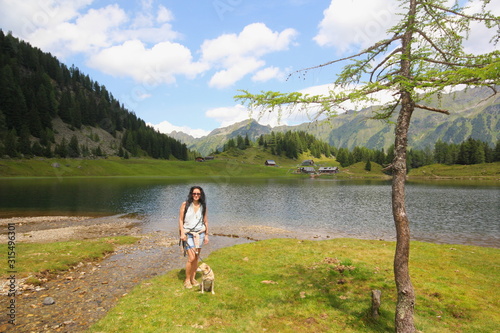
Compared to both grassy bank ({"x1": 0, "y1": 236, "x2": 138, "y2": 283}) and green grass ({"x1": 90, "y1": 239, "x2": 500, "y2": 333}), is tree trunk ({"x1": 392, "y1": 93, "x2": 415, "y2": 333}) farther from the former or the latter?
grassy bank ({"x1": 0, "y1": 236, "x2": 138, "y2": 283})

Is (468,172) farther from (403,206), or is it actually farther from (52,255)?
(52,255)

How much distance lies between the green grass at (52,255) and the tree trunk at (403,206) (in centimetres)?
1989

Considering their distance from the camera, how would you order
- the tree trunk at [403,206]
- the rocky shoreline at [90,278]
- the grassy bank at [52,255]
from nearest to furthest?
the tree trunk at [403,206], the rocky shoreline at [90,278], the grassy bank at [52,255]

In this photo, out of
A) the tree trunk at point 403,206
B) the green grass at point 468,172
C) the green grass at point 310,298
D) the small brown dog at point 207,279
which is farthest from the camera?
the green grass at point 468,172

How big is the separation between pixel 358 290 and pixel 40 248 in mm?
24476

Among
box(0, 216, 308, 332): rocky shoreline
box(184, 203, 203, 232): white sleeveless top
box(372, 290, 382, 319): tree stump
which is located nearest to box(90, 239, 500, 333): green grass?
box(372, 290, 382, 319): tree stump

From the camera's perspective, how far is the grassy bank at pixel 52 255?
16.8 metres

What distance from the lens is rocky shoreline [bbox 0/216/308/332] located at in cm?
1091

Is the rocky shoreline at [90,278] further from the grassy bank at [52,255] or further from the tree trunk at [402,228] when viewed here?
the tree trunk at [402,228]

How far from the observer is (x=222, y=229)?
36781mm

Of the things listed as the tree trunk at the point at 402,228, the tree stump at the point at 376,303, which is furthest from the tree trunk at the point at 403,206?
the tree stump at the point at 376,303

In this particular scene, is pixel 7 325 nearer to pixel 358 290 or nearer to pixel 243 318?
pixel 243 318

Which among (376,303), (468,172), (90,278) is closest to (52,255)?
(90,278)

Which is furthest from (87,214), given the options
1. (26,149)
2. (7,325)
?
(26,149)
